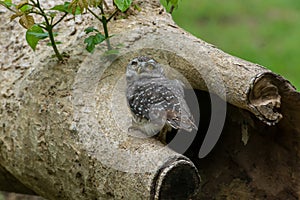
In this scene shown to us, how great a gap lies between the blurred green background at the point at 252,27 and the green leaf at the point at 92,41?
2.90m

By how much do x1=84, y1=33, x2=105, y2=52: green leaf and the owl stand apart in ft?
0.58

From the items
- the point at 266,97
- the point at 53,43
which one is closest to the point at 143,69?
the point at 53,43

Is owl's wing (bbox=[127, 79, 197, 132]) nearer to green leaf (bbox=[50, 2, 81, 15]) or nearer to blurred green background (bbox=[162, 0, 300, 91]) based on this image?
green leaf (bbox=[50, 2, 81, 15])

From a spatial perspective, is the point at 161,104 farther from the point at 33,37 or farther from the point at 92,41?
the point at 33,37

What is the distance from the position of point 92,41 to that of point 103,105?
1.09 ft

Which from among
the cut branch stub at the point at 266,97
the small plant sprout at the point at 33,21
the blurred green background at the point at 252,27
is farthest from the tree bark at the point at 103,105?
the blurred green background at the point at 252,27

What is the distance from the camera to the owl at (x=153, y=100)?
2.83 m

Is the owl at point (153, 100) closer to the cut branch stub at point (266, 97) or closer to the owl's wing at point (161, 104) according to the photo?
the owl's wing at point (161, 104)

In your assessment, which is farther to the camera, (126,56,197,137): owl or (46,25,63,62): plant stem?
(46,25,63,62): plant stem

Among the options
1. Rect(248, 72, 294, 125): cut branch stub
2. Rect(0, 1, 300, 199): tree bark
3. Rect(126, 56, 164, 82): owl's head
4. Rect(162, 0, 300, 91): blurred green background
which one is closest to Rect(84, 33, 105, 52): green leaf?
Rect(0, 1, 300, 199): tree bark

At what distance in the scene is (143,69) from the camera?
3045 mm

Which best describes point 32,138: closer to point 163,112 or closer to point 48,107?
point 48,107

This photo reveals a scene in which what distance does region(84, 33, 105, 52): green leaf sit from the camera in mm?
3129

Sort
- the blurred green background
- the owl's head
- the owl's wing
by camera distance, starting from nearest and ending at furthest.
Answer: the owl's wing < the owl's head < the blurred green background
